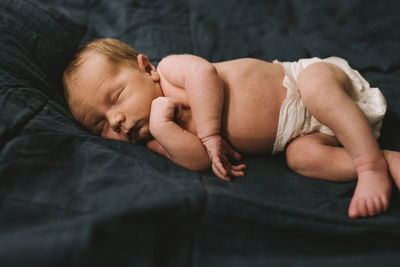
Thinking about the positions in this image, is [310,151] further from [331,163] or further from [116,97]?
[116,97]

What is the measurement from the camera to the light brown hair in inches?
38.2

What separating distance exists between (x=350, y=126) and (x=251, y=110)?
0.28m

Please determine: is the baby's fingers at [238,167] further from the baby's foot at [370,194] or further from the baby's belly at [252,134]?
the baby's foot at [370,194]

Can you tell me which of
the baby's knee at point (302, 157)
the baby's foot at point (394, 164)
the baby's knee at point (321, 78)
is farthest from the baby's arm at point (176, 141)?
the baby's foot at point (394, 164)

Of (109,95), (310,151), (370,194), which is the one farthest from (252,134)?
(109,95)

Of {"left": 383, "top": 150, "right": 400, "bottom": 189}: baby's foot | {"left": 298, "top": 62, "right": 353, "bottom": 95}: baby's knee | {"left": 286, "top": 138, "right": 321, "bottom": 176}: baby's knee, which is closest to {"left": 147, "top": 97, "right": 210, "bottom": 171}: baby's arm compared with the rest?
{"left": 286, "top": 138, "right": 321, "bottom": 176}: baby's knee

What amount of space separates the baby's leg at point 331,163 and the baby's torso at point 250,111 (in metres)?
0.09

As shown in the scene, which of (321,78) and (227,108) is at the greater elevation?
(321,78)

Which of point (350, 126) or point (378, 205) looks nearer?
point (378, 205)

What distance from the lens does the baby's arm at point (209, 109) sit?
837 millimetres

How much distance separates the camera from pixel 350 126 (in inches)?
30.8

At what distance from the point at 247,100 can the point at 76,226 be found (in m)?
0.62

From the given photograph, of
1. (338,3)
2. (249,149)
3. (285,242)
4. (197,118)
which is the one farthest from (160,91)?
(338,3)

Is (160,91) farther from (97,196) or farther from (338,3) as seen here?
(338,3)
